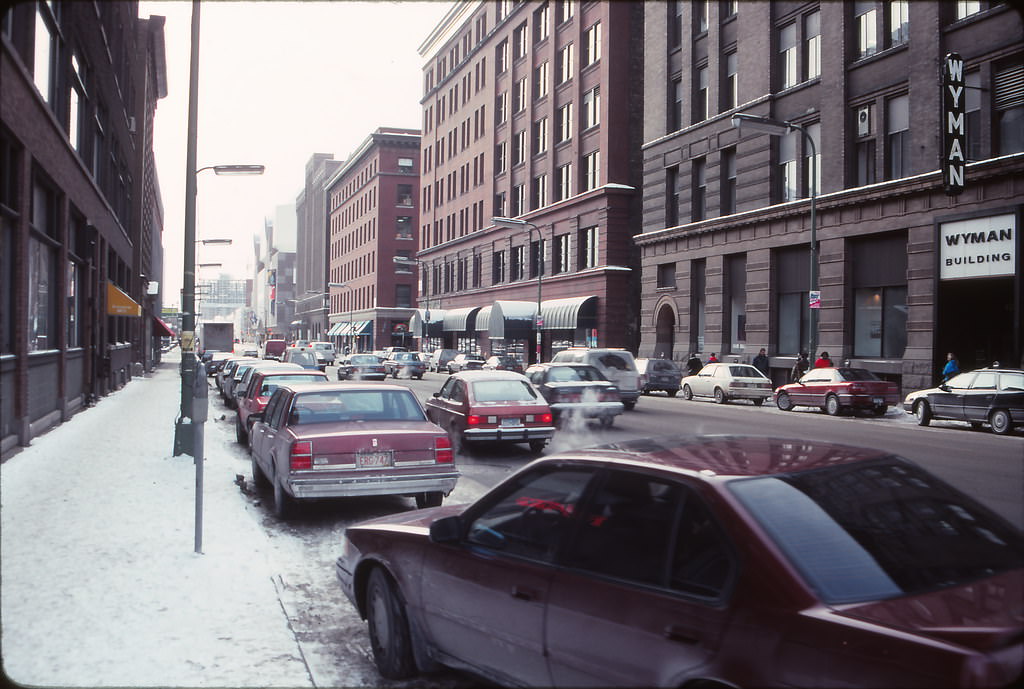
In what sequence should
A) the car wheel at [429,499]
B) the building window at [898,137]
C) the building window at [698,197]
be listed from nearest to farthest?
the car wheel at [429,499] < the building window at [898,137] < the building window at [698,197]

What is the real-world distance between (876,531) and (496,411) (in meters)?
12.0

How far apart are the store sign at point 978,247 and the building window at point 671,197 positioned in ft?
28.4

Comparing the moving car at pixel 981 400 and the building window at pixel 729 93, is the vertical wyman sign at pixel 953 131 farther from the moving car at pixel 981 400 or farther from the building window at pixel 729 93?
the building window at pixel 729 93

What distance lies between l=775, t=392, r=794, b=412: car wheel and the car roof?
22.8m

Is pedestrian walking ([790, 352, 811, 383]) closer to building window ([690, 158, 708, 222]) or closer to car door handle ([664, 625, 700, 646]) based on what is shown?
building window ([690, 158, 708, 222])

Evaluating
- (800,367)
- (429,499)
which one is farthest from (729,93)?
(800,367)

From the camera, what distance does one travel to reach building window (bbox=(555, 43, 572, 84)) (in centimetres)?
4103

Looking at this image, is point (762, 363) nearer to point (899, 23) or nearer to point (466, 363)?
point (899, 23)

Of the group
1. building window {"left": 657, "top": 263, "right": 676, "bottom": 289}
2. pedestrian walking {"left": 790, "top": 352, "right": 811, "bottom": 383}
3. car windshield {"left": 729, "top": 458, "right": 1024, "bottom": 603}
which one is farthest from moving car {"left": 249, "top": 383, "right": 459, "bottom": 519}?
building window {"left": 657, "top": 263, "right": 676, "bottom": 289}

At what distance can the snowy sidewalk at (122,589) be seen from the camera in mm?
3945

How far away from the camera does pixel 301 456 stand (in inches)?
355

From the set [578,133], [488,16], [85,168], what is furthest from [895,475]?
[488,16]

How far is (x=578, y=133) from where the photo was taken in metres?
47.7

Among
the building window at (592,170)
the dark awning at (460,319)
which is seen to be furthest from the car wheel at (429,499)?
the dark awning at (460,319)
